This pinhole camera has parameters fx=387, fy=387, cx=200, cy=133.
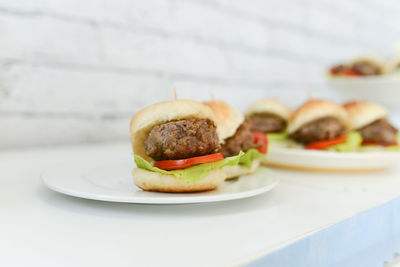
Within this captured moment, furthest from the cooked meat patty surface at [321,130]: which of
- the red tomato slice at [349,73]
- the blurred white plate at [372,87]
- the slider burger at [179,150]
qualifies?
the red tomato slice at [349,73]

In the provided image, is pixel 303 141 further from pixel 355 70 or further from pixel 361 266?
pixel 355 70

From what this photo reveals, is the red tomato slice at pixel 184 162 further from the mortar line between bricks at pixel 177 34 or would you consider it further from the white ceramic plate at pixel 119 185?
the mortar line between bricks at pixel 177 34

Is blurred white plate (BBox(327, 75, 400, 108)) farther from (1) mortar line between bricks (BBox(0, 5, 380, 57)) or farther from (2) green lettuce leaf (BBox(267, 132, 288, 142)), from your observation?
(2) green lettuce leaf (BBox(267, 132, 288, 142))

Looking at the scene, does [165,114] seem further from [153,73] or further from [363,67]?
[363,67]

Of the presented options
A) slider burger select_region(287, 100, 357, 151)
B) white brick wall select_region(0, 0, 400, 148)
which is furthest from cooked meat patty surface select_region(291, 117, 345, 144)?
white brick wall select_region(0, 0, 400, 148)

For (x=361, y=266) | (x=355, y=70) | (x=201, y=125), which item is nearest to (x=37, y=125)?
(x=201, y=125)

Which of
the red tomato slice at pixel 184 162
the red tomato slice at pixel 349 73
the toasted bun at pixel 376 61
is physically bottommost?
the red tomato slice at pixel 184 162

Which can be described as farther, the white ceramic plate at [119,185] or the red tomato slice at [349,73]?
the red tomato slice at [349,73]

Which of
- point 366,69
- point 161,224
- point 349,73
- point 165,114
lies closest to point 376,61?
point 366,69
